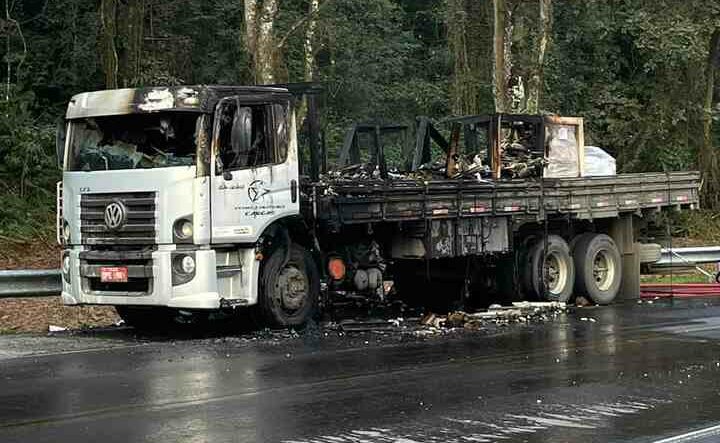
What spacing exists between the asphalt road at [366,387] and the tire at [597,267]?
3.84 meters

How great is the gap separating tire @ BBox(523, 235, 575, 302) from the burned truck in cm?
3

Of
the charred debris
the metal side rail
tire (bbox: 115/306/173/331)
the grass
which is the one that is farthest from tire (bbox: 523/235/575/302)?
the grass

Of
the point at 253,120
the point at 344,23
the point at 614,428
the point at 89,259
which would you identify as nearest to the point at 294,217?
the point at 253,120

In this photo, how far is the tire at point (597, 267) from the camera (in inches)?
704

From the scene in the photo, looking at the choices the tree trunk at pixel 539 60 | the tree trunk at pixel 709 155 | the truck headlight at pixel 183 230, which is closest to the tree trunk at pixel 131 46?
the tree trunk at pixel 539 60

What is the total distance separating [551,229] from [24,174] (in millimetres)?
11032

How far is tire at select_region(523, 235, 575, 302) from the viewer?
1712cm

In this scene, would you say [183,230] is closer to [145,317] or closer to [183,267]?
[183,267]

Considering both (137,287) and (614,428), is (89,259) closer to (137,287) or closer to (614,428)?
(137,287)

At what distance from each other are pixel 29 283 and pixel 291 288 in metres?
3.56

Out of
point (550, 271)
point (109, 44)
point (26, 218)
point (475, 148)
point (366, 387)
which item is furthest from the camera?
point (109, 44)

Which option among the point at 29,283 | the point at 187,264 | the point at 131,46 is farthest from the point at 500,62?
A: the point at 187,264

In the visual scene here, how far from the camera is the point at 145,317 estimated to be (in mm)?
14586

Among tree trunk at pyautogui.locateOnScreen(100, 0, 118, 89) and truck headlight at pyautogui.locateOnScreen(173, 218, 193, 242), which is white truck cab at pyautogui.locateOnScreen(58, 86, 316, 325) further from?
tree trunk at pyautogui.locateOnScreen(100, 0, 118, 89)
